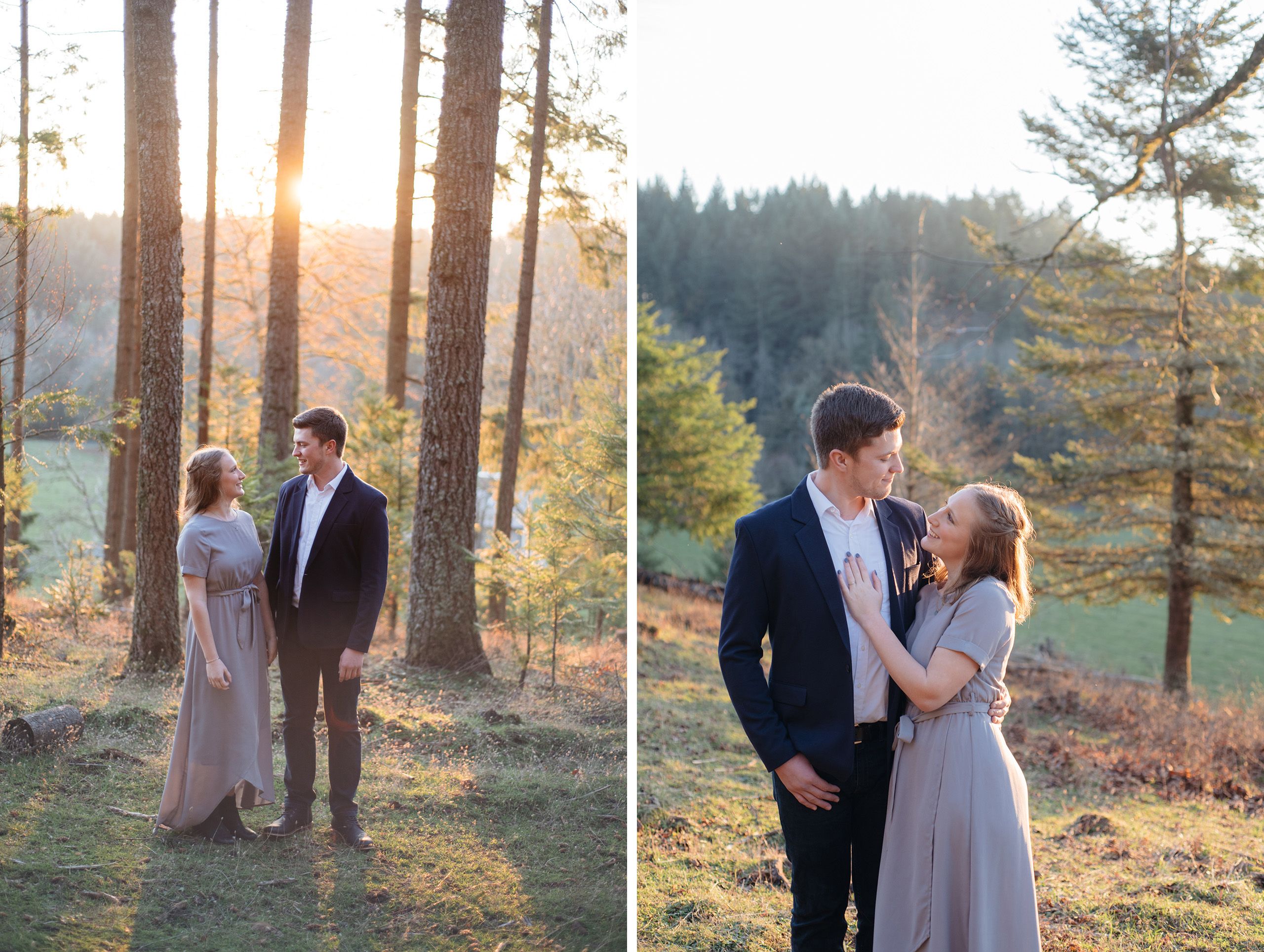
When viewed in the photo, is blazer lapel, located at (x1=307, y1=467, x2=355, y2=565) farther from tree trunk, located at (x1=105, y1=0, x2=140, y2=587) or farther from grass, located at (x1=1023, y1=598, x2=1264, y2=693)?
grass, located at (x1=1023, y1=598, x2=1264, y2=693)

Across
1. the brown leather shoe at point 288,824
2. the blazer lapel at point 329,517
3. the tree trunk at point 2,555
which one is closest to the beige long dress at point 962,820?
the brown leather shoe at point 288,824

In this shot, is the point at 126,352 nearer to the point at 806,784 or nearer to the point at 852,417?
the point at 852,417

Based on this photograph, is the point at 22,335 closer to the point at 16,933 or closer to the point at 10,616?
A: the point at 10,616

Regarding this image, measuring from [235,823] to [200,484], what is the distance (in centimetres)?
95

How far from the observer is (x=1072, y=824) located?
212 inches

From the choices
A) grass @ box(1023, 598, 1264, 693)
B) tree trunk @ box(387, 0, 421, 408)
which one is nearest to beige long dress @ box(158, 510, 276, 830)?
tree trunk @ box(387, 0, 421, 408)

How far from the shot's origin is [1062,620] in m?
23.8

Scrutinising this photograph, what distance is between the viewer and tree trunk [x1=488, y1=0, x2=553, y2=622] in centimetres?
311

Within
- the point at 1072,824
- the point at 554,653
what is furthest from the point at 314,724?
the point at 1072,824

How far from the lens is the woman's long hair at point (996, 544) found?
2.31 m

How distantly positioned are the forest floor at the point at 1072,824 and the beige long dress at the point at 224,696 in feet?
5.95

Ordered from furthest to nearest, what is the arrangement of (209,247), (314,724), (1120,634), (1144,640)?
(1120,634) < (1144,640) < (209,247) < (314,724)

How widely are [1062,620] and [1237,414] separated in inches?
523

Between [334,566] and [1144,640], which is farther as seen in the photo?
[1144,640]
